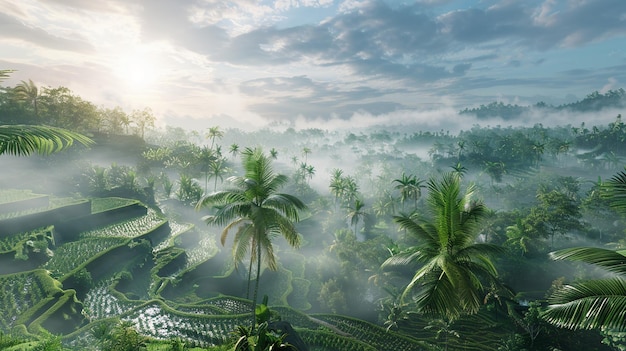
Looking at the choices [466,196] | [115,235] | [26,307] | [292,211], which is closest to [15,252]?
[26,307]

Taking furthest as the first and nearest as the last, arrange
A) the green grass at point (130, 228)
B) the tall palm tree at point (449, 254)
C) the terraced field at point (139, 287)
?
the green grass at point (130, 228)
the terraced field at point (139, 287)
the tall palm tree at point (449, 254)

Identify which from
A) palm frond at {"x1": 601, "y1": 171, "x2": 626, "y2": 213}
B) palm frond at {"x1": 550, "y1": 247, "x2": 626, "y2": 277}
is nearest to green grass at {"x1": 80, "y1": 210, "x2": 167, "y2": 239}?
palm frond at {"x1": 550, "y1": 247, "x2": 626, "y2": 277}

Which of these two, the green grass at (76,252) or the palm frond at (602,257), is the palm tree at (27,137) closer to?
the palm frond at (602,257)

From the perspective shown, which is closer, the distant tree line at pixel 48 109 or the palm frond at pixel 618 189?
the palm frond at pixel 618 189

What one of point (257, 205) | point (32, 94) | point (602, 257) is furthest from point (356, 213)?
point (32, 94)

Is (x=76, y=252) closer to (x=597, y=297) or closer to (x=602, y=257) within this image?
(x=597, y=297)

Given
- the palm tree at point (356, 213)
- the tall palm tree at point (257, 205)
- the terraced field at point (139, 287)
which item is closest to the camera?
the tall palm tree at point (257, 205)

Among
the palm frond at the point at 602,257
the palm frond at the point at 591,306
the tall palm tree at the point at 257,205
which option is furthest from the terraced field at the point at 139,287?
the palm frond at the point at 602,257
